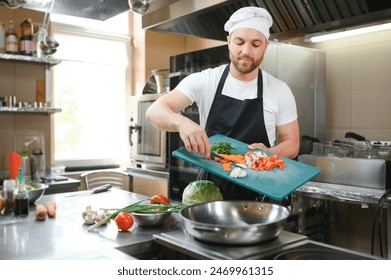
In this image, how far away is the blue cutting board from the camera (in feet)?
3.91

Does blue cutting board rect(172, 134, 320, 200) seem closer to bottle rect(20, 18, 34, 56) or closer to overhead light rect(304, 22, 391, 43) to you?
overhead light rect(304, 22, 391, 43)

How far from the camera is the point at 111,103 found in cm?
390

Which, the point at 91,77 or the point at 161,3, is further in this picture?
the point at 91,77

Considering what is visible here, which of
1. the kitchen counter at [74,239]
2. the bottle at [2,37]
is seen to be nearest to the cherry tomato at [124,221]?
the kitchen counter at [74,239]

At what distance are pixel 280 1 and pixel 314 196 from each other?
1030 millimetres

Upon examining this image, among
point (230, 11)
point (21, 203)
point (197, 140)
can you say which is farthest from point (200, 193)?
point (230, 11)

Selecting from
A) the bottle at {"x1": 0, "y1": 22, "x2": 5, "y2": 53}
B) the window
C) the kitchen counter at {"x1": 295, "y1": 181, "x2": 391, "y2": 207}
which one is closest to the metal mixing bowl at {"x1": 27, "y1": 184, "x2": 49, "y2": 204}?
the kitchen counter at {"x1": 295, "y1": 181, "x2": 391, "y2": 207}

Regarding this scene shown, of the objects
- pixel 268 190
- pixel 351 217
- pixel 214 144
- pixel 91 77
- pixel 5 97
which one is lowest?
pixel 351 217

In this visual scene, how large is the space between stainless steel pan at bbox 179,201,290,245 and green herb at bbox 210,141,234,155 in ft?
0.98

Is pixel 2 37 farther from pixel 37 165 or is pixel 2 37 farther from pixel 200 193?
pixel 200 193

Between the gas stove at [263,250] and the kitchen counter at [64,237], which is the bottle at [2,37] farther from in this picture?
the gas stove at [263,250]

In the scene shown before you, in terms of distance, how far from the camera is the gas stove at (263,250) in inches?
34.1
